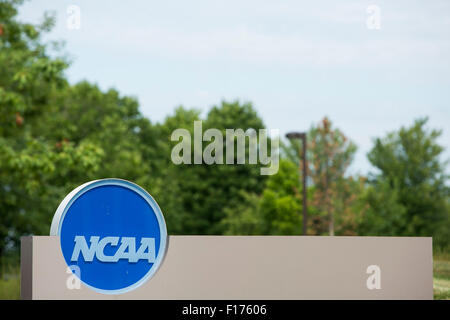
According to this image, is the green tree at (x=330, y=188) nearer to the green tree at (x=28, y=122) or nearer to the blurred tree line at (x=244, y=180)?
the blurred tree line at (x=244, y=180)

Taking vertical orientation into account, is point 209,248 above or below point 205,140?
below

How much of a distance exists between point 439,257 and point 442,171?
146 feet

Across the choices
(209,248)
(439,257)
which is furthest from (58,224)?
(439,257)

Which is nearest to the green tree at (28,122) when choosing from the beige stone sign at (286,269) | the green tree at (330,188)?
A: the beige stone sign at (286,269)

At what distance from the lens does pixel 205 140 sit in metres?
56.3

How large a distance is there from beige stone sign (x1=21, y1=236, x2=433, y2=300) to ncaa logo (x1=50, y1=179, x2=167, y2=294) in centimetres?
26

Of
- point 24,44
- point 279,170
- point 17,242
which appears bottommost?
point 17,242

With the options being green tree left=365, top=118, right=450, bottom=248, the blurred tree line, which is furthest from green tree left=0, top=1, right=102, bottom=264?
green tree left=365, top=118, right=450, bottom=248

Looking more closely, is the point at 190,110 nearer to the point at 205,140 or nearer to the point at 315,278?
the point at 205,140

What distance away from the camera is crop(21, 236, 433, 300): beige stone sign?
8.89m

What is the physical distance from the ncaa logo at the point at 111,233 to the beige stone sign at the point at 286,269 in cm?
26

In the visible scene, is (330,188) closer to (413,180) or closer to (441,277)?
(413,180)

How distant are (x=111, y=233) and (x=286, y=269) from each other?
7.98ft

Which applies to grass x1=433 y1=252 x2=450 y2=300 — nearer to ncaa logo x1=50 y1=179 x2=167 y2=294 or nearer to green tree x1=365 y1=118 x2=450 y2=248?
ncaa logo x1=50 y1=179 x2=167 y2=294
